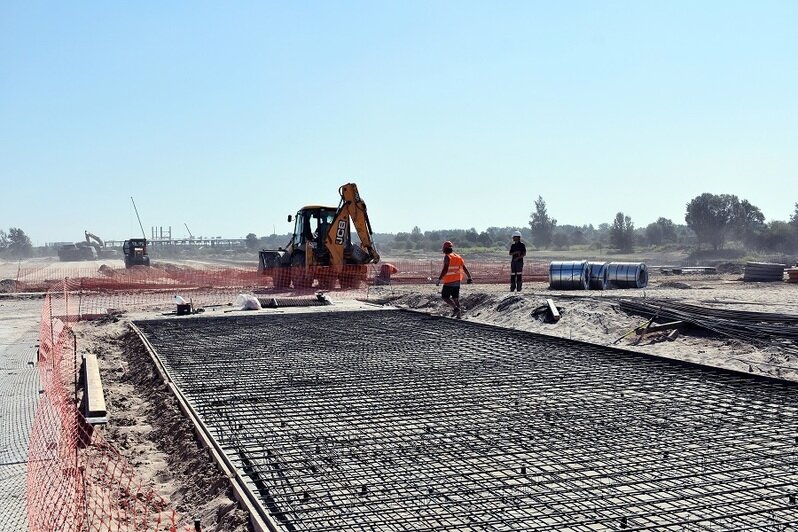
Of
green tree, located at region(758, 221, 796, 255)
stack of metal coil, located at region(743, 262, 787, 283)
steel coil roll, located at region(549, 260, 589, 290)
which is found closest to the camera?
steel coil roll, located at region(549, 260, 589, 290)

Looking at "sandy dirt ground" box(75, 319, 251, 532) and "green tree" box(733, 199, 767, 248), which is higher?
"green tree" box(733, 199, 767, 248)

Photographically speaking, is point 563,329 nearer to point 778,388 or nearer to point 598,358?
point 598,358

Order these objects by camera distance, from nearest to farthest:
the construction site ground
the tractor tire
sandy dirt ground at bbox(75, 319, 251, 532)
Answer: sandy dirt ground at bbox(75, 319, 251, 532), the construction site ground, the tractor tire

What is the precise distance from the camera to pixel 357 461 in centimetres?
505

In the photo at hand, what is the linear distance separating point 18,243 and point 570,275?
88187 mm

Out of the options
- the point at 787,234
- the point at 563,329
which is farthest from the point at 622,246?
the point at 563,329

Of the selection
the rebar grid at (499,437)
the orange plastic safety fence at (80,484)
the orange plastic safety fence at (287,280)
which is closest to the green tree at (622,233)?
the orange plastic safety fence at (287,280)

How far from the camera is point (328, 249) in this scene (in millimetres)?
20062

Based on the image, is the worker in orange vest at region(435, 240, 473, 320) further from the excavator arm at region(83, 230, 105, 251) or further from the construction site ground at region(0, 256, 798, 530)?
the excavator arm at region(83, 230, 105, 251)

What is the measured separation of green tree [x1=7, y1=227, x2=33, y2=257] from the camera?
90.7 metres

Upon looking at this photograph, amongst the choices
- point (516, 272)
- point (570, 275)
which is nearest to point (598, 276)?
point (570, 275)

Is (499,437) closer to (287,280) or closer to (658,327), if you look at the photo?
(658,327)

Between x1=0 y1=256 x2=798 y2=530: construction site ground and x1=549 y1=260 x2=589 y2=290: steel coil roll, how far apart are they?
3.62 feet

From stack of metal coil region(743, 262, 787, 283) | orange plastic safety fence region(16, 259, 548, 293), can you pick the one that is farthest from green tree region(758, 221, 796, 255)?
stack of metal coil region(743, 262, 787, 283)
